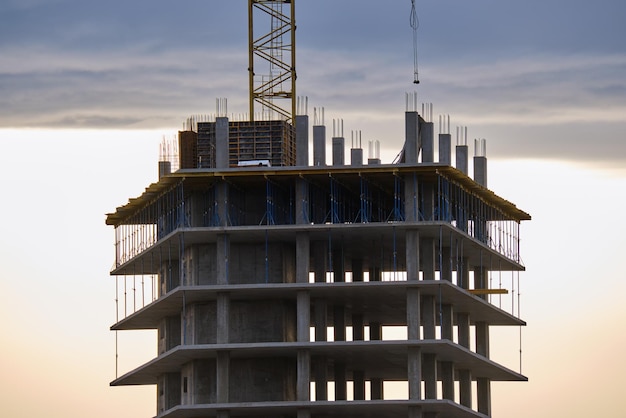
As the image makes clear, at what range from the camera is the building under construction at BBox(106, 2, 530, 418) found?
136m

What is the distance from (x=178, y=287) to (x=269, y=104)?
26.3 metres

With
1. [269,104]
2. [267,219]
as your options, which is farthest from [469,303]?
[269,104]

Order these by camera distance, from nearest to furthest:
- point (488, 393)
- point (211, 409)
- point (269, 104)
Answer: point (211, 409) < point (488, 393) < point (269, 104)

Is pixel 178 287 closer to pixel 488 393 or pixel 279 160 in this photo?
pixel 279 160

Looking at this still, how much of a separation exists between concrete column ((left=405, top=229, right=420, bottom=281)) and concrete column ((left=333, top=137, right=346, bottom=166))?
621 centimetres

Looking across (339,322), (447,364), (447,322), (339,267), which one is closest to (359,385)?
(339,322)

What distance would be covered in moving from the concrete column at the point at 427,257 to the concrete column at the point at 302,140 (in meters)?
8.10

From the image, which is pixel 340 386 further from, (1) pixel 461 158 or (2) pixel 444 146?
(2) pixel 444 146

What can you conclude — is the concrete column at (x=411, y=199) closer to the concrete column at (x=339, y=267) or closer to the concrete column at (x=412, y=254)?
the concrete column at (x=412, y=254)

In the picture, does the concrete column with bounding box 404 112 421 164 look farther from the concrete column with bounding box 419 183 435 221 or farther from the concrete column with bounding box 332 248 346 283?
the concrete column with bounding box 332 248 346 283

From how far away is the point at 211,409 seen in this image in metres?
136

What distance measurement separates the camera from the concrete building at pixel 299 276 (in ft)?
447

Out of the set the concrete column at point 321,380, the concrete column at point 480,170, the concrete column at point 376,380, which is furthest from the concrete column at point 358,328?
the concrete column at point 480,170

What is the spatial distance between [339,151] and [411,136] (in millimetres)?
5224
